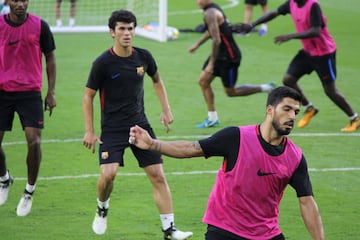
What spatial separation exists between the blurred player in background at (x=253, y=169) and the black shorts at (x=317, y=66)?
8346mm

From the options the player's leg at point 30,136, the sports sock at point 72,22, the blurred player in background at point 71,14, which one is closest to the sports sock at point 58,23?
the blurred player in background at point 71,14

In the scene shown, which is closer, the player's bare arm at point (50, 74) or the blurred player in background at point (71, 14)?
the player's bare arm at point (50, 74)

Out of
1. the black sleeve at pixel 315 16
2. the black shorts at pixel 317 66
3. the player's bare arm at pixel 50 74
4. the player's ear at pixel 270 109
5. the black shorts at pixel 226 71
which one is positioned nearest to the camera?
the player's ear at pixel 270 109

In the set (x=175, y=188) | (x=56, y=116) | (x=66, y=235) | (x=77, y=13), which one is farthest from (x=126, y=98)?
(x=77, y=13)

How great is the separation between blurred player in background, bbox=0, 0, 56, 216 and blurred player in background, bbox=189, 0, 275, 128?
5560 mm

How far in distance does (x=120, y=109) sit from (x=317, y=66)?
6.55 m

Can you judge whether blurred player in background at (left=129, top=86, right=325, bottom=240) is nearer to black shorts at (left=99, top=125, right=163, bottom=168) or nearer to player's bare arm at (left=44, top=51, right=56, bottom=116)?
black shorts at (left=99, top=125, right=163, bottom=168)

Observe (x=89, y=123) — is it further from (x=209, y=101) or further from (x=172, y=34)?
(x=172, y=34)

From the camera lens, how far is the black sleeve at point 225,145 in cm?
804

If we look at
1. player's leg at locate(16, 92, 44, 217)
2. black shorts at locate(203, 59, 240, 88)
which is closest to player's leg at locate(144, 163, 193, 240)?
player's leg at locate(16, 92, 44, 217)

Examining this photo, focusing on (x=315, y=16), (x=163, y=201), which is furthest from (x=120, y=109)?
(x=315, y=16)

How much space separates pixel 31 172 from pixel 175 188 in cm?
215

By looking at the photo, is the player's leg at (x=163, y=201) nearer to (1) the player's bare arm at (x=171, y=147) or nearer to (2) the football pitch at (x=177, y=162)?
(2) the football pitch at (x=177, y=162)

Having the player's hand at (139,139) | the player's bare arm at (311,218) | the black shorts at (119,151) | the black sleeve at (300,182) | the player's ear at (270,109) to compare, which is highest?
the player's ear at (270,109)
